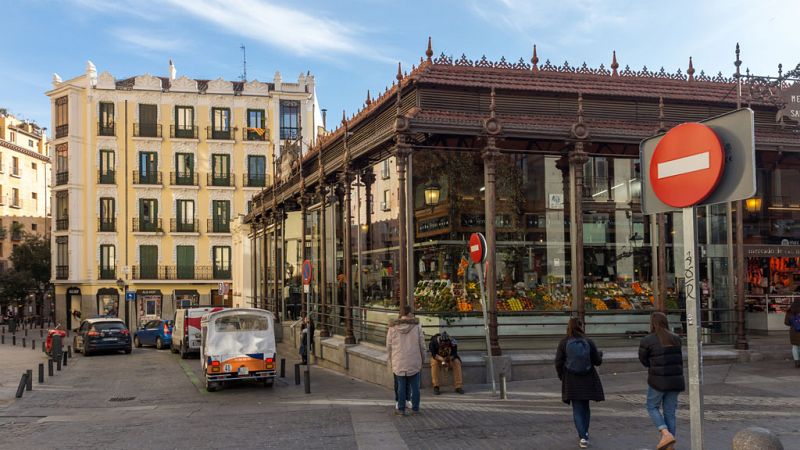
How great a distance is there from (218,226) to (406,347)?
149 feet

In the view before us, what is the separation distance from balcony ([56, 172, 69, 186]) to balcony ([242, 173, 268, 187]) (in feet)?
43.2

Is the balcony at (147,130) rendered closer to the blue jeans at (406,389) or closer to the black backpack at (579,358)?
the blue jeans at (406,389)

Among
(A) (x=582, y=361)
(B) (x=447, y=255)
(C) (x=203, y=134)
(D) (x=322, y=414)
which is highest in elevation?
(C) (x=203, y=134)

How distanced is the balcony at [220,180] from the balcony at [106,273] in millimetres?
9815

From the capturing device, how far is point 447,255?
1600 centimetres

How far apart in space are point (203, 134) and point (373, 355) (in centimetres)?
4277

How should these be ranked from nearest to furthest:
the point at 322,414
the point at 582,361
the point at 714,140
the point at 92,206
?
the point at 714,140 → the point at 582,361 → the point at 322,414 → the point at 92,206

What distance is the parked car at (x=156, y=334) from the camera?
32.1 meters

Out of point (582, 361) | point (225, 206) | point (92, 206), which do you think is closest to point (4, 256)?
point (92, 206)

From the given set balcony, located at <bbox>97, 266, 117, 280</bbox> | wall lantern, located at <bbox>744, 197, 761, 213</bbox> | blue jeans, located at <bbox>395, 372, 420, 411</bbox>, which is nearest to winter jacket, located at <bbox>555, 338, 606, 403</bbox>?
blue jeans, located at <bbox>395, 372, 420, 411</bbox>

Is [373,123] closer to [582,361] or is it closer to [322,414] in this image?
[322,414]

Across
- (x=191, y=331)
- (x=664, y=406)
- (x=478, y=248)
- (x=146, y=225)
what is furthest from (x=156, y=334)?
(x=664, y=406)

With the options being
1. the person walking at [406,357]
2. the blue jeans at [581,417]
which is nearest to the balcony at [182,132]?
the person walking at [406,357]

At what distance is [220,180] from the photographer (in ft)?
179
